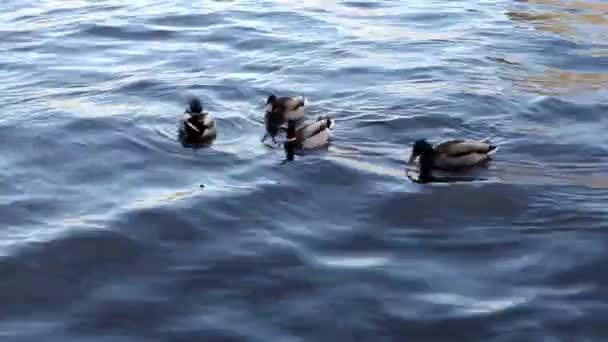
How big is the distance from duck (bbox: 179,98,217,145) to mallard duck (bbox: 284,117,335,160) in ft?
3.18

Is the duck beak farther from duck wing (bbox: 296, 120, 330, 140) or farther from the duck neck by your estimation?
duck wing (bbox: 296, 120, 330, 140)

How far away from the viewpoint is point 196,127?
43.6ft

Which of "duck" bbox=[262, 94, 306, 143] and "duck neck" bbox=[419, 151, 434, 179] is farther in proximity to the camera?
"duck" bbox=[262, 94, 306, 143]

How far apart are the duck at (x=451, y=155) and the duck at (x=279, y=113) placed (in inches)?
78.5

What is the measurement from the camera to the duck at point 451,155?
1232 centimetres

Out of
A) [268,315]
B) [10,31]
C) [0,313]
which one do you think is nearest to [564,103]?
[268,315]

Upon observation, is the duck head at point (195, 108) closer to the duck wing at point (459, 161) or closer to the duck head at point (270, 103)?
the duck head at point (270, 103)

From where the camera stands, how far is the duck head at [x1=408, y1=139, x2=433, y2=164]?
41.0 feet

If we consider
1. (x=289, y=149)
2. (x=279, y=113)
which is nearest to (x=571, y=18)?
(x=279, y=113)

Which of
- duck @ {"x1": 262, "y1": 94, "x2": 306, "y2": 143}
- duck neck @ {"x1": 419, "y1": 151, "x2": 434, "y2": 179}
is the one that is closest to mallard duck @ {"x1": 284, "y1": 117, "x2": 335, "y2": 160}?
duck @ {"x1": 262, "y1": 94, "x2": 306, "y2": 143}

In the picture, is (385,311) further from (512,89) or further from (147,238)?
(512,89)

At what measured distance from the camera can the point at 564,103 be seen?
15.0m

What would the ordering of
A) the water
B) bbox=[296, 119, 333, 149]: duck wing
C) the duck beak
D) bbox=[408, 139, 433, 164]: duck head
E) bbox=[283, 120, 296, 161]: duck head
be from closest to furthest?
1. the water
2. bbox=[408, 139, 433, 164]: duck head
3. the duck beak
4. bbox=[296, 119, 333, 149]: duck wing
5. bbox=[283, 120, 296, 161]: duck head

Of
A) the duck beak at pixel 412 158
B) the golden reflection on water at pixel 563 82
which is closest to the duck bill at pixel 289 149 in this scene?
the duck beak at pixel 412 158
